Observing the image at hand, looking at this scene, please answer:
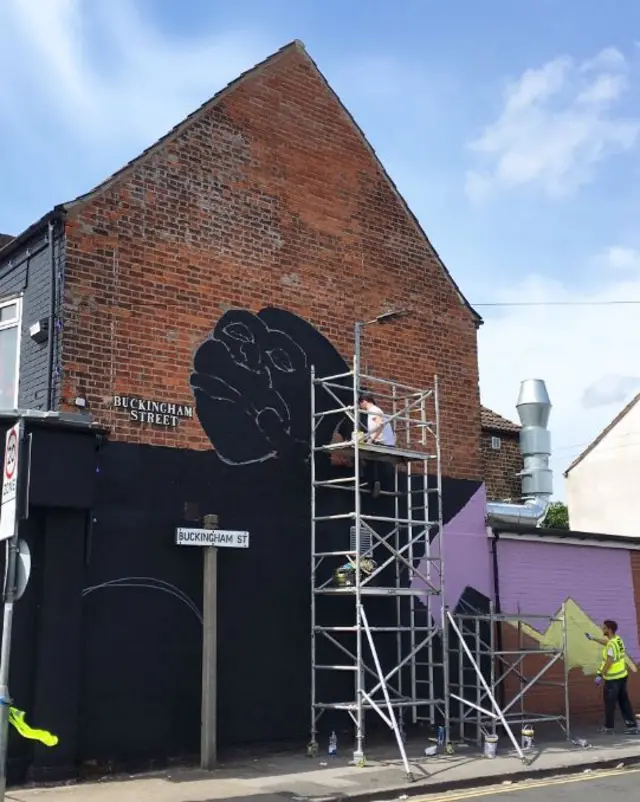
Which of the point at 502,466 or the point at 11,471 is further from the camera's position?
the point at 502,466

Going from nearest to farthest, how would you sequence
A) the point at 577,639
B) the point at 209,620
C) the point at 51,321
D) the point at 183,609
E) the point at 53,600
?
the point at 53,600
the point at 209,620
the point at 51,321
the point at 183,609
the point at 577,639

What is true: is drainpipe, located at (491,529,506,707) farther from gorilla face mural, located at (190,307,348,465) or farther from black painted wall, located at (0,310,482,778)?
gorilla face mural, located at (190,307,348,465)

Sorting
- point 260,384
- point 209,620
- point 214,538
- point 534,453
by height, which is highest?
point 260,384

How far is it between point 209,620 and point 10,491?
359cm

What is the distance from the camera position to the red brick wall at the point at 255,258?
36.2ft

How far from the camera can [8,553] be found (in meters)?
7.57

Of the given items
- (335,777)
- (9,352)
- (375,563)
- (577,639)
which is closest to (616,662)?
(577,639)

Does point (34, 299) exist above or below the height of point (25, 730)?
above

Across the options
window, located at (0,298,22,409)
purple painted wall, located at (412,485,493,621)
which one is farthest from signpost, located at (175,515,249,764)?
purple painted wall, located at (412,485,493,621)

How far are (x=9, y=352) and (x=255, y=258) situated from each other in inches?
137

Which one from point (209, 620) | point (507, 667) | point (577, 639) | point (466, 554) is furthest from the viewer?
point (577, 639)

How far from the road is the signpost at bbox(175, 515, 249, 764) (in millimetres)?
2513

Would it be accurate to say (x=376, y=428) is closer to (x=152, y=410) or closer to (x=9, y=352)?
(x=152, y=410)

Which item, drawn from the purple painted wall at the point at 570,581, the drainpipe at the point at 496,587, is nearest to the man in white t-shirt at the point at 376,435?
the drainpipe at the point at 496,587
